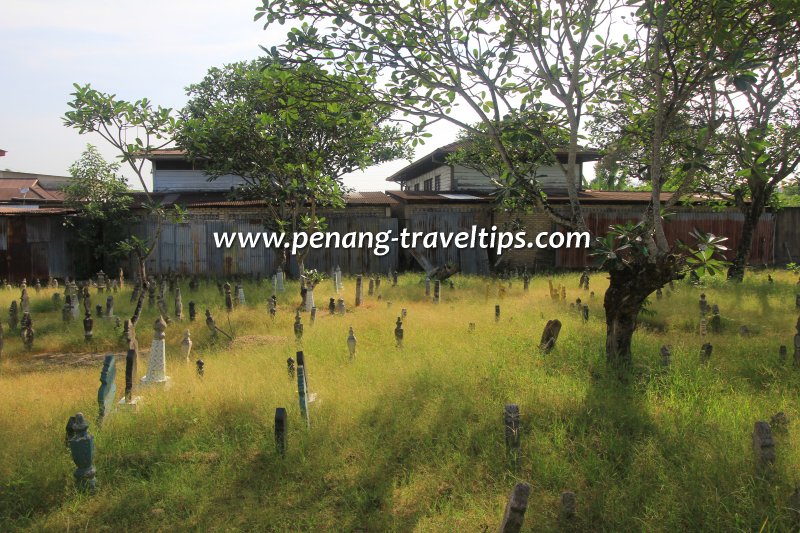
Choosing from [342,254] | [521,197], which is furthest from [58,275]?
[521,197]

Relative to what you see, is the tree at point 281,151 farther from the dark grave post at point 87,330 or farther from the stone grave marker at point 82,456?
A: the stone grave marker at point 82,456

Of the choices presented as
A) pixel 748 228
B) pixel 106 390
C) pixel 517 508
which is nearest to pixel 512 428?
Answer: pixel 517 508

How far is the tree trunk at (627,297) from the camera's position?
6.04 meters

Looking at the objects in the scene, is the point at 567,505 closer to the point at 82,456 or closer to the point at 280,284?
the point at 82,456

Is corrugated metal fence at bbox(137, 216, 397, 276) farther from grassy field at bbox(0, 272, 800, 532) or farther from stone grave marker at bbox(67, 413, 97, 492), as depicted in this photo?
stone grave marker at bbox(67, 413, 97, 492)

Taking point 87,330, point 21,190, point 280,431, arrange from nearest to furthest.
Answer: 1. point 280,431
2. point 87,330
3. point 21,190

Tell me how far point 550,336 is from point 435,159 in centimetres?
1594

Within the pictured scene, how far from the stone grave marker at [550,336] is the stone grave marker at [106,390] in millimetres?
5194

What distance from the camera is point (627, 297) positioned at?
20.5 ft

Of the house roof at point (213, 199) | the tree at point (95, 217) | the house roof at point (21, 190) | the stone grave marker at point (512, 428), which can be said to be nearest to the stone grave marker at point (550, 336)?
the stone grave marker at point (512, 428)

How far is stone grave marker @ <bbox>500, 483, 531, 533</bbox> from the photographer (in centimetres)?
292

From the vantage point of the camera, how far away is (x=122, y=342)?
355 inches

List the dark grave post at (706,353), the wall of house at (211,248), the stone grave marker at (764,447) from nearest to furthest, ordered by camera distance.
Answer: the stone grave marker at (764,447)
the dark grave post at (706,353)
the wall of house at (211,248)

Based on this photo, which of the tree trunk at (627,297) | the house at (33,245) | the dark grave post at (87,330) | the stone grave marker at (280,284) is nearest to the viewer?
the tree trunk at (627,297)
